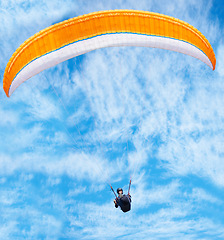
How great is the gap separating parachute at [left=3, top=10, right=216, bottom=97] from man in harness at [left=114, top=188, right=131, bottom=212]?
8.46 m

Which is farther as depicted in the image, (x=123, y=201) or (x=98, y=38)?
(x=123, y=201)

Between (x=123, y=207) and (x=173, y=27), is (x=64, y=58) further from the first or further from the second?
(x=123, y=207)

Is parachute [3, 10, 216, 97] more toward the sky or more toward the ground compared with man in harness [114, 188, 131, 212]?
more toward the sky

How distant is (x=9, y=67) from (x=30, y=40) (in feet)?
5.82

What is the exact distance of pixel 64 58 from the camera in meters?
14.0

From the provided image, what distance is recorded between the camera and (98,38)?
44.7 feet

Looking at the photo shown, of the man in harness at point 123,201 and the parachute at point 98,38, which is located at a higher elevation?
the parachute at point 98,38

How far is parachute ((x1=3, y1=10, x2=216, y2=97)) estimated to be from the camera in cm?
1279

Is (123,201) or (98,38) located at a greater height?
(98,38)

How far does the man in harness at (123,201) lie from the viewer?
1404 cm

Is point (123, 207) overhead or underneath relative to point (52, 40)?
underneath

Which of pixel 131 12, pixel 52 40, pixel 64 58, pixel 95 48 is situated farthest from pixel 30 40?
pixel 131 12

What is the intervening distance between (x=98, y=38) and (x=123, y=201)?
932 centimetres

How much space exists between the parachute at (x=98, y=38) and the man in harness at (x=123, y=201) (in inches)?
333
